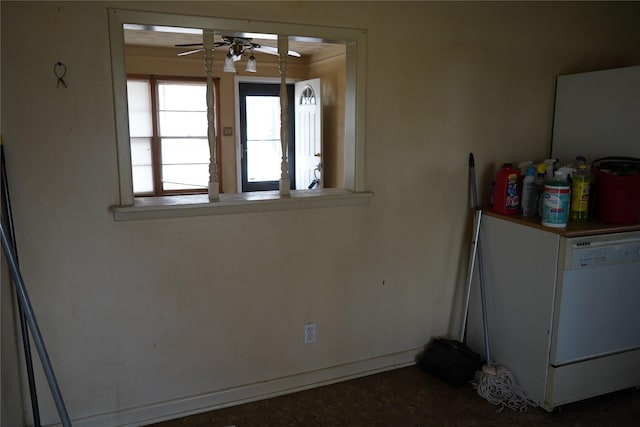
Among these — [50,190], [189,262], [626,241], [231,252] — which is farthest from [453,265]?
[50,190]

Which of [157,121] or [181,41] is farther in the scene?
[157,121]

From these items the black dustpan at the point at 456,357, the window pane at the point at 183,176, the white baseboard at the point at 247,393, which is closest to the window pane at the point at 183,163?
the window pane at the point at 183,176

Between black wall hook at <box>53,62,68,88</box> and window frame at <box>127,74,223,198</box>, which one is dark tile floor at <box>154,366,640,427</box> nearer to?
black wall hook at <box>53,62,68,88</box>

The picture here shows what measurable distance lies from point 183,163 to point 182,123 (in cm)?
49

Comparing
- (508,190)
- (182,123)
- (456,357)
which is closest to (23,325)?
(456,357)

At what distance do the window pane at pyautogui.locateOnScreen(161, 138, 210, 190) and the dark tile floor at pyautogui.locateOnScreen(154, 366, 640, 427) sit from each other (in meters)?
3.82

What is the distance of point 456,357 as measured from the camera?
264cm

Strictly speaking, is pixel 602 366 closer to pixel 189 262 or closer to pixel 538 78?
pixel 538 78

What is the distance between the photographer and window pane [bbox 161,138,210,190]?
19.1 ft

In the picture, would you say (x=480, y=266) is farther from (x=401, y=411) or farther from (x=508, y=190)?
(x=401, y=411)

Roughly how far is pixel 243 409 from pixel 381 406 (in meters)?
0.69

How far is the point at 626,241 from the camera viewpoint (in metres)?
2.30

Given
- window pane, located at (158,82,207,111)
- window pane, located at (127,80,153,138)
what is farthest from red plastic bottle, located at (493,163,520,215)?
window pane, located at (127,80,153,138)

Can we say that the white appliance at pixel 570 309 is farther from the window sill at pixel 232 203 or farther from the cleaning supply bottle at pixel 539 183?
the window sill at pixel 232 203
